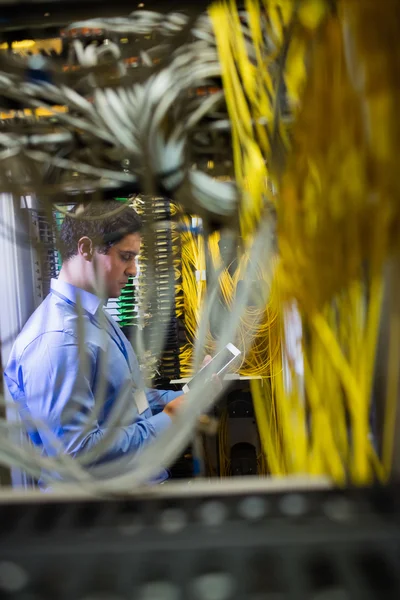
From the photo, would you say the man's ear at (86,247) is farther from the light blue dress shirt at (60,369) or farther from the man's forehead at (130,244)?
the light blue dress shirt at (60,369)

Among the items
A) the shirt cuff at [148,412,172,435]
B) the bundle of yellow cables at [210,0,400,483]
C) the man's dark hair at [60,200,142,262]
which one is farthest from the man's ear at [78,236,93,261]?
the shirt cuff at [148,412,172,435]

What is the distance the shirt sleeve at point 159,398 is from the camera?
908 mm

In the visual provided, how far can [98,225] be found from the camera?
410mm

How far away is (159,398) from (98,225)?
0.60 metres

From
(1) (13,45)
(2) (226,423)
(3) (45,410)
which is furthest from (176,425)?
(2) (226,423)

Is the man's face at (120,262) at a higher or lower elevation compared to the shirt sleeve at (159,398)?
higher

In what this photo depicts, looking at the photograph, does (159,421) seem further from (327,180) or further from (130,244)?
(327,180)

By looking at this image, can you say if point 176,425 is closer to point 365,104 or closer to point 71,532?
point 71,532

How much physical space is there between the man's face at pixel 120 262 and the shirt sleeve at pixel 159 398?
0.33 meters

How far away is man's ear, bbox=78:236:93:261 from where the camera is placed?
442 mm

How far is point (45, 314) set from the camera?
0.76 meters

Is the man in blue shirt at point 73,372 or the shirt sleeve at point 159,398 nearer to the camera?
the man in blue shirt at point 73,372

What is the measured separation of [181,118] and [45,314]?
56 cm

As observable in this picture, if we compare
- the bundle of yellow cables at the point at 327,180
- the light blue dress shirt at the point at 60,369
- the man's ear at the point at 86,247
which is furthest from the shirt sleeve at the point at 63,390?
the bundle of yellow cables at the point at 327,180
